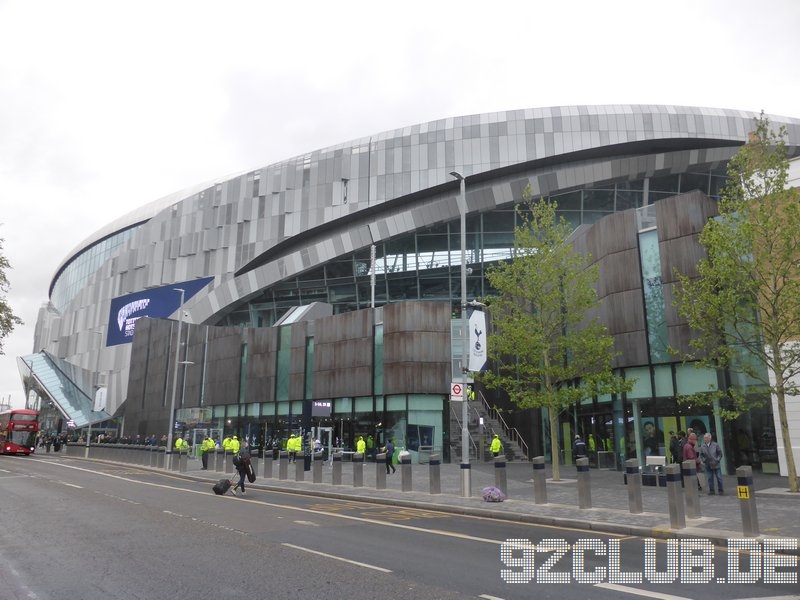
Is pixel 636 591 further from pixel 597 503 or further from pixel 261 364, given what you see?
pixel 261 364

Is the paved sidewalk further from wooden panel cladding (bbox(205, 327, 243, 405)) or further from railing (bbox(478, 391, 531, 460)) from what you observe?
wooden panel cladding (bbox(205, 327, 243, 405))

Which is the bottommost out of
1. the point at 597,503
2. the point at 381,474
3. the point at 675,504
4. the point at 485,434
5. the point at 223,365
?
the point at 597,503

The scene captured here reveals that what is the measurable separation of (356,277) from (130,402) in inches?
1171

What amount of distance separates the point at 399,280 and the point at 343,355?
14.9 m

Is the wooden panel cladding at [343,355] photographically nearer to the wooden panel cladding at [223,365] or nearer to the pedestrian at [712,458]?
the wooden panel cladding at [223,365]

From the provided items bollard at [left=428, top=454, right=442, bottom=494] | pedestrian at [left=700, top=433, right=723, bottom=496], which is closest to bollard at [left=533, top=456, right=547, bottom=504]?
bollard at [left=428, top=454, right=442, bottom=494]

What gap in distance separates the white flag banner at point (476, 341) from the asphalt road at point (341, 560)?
20.2ft

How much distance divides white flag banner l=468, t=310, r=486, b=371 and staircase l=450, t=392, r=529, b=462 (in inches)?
532

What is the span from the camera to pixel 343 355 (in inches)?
1489

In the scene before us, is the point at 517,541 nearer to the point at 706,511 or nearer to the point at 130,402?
the point at 706,511

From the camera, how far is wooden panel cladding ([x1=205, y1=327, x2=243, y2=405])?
46219 mm

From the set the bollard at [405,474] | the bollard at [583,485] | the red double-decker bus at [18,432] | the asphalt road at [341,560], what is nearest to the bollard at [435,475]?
the bollard at [405,474]

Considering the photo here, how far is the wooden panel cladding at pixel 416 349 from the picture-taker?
3409 cm

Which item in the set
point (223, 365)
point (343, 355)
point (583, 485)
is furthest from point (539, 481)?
point (223, 365)
